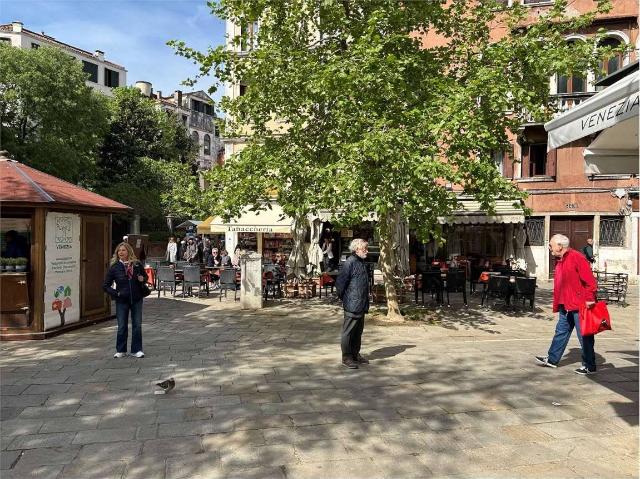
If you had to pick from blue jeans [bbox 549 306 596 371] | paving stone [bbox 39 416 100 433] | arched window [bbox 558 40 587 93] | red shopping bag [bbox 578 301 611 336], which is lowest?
paving stone [bbox 39 416 100 433]

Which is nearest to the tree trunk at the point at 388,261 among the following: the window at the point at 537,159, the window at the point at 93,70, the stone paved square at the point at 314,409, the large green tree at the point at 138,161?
the stone paved square at the point at 314,409

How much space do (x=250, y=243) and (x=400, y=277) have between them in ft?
35.4

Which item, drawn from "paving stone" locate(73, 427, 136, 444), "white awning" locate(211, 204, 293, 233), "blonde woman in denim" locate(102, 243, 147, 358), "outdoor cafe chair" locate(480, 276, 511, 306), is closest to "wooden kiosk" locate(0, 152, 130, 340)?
"blonde woman in denim" locate(102, 243, 147, 358)

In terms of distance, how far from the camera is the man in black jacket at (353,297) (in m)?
6.74

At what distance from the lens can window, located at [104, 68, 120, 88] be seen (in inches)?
2090

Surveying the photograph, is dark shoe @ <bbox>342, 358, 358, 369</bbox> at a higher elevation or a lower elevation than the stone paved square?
higher

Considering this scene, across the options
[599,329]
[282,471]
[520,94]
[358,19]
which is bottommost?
[282,471]

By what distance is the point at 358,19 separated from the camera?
1061cm

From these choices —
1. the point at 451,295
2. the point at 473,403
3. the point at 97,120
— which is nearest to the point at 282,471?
the point at 473,403

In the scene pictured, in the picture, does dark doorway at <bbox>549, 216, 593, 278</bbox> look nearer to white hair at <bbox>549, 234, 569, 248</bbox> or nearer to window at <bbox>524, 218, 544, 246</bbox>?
window at <bbox>524, 218, 544, 246</bbox>

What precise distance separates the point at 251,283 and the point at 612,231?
14769mm

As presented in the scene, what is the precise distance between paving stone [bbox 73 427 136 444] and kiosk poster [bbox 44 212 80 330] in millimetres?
4925

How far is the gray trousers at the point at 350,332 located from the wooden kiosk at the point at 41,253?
537cm

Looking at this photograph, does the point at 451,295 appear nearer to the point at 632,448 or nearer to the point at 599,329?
the point at 599,329
